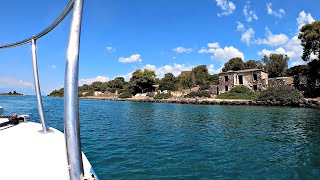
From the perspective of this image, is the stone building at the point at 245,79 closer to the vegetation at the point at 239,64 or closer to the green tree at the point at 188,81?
the green tree at the point at 188,81

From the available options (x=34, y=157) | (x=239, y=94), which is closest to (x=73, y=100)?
(x=34, y=157)

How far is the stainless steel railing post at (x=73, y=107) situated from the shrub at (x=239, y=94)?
55782 mm

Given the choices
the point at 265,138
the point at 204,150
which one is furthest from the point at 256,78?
the point at 204,150

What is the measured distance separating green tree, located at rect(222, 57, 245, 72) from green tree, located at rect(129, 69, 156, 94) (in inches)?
959

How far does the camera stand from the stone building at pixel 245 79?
5834 centimetres

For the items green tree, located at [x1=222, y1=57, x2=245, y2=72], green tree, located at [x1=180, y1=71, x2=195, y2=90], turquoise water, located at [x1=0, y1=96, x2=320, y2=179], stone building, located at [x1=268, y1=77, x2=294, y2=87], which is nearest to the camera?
turquoise water, located at [x1=0, y1=96, x2=320, y2=179]

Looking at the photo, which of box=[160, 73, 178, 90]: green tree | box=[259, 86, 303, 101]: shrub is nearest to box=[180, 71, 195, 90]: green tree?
box=[160, 73, 178, 90]: green tree

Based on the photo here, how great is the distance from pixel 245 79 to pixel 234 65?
24396 mm

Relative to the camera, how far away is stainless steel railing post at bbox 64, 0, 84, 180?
2.09 meters

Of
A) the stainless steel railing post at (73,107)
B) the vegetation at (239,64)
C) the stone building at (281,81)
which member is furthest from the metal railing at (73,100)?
the vegetation at (239,64)

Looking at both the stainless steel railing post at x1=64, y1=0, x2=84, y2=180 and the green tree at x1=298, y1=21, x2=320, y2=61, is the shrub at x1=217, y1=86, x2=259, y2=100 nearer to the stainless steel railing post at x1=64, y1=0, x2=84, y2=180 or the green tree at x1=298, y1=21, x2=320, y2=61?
the green tree at x1=298, y1=21, x2=320, y2=61

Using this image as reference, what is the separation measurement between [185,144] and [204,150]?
1.39m

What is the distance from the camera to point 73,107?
6.99 ft

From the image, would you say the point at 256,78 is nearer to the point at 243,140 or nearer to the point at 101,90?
the point at 243,140
